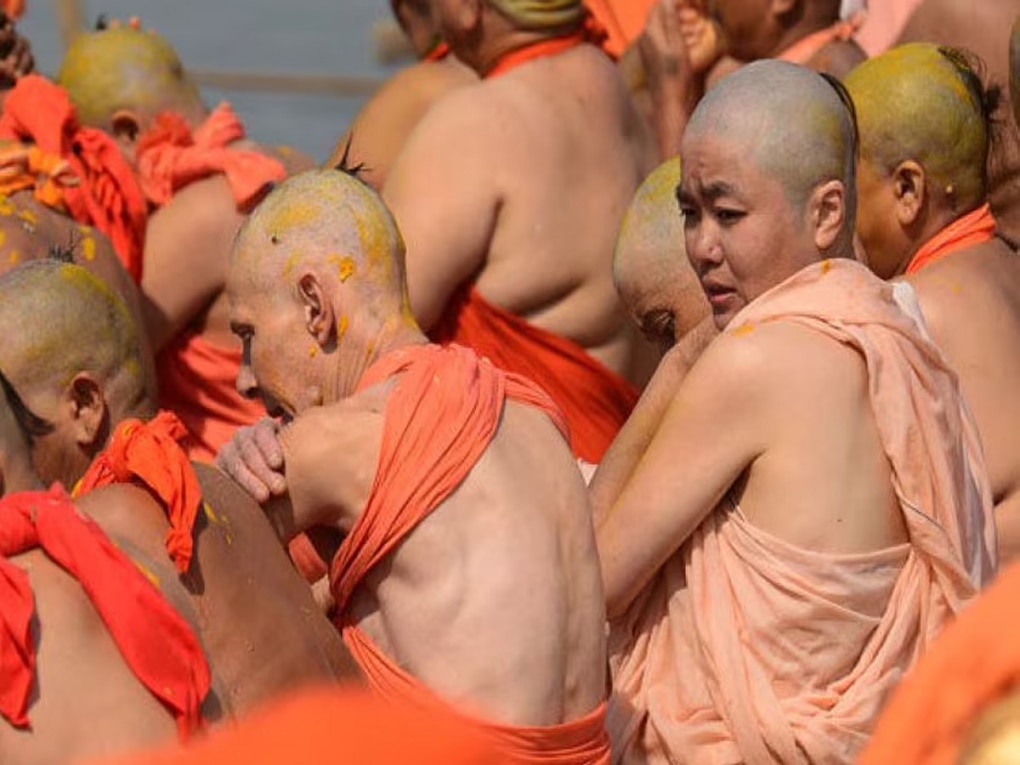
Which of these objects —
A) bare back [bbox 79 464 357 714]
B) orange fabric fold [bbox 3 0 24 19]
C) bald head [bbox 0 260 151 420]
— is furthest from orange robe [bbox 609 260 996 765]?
orange fabric fold [bbox 3 0 24 19]

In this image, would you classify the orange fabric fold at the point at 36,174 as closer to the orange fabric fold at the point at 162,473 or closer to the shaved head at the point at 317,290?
the shaved head at the point at 317,290

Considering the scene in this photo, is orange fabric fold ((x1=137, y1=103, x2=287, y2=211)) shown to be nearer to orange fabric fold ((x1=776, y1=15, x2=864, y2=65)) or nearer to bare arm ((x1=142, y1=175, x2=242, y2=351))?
bare arm ((x1=142, y1=175, x2=242, y2=351))

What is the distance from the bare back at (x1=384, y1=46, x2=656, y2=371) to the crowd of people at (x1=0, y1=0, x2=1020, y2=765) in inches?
0.7

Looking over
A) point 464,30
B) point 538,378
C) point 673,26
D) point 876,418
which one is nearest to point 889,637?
point 876,418

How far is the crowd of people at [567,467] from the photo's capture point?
315 cm

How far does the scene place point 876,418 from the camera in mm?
3697

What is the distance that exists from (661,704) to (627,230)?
1005mm

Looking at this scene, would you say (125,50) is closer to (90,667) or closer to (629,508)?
(629,508)

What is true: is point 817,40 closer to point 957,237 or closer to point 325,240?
point 957,237

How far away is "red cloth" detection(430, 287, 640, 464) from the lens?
5438 millimetres

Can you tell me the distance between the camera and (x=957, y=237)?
14.9ft

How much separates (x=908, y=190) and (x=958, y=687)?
10.8ft

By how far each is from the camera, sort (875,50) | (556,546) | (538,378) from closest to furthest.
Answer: (556,546) < (538,378) < (875,50)

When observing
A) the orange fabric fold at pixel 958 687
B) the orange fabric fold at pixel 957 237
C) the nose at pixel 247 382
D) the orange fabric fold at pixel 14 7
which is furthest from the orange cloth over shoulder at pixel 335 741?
the orange fabric fold at pixel 14 7
